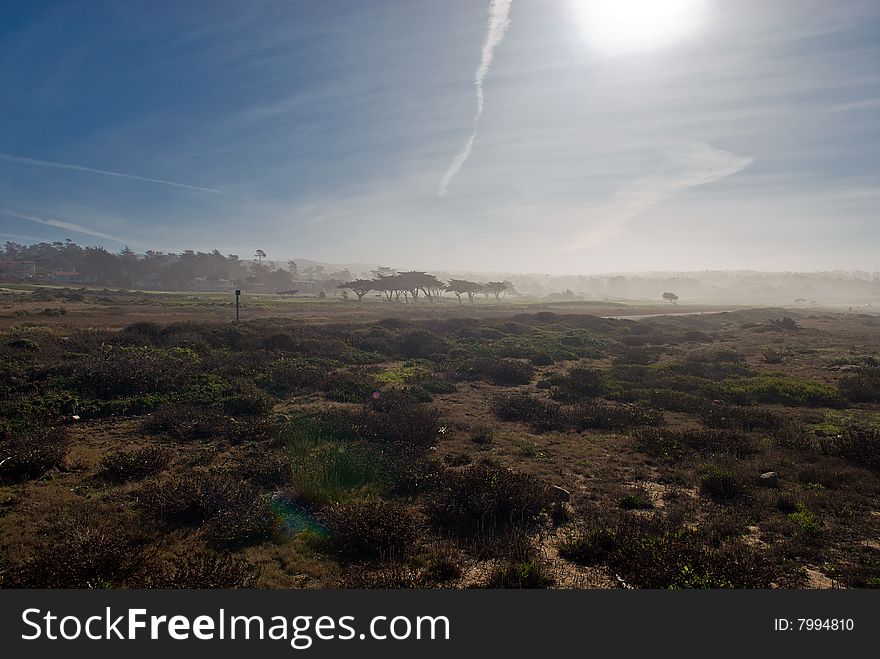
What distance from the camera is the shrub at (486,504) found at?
735 centimetres

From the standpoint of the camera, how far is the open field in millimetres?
5758

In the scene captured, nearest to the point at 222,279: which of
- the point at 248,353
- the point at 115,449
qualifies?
the point at 248,353

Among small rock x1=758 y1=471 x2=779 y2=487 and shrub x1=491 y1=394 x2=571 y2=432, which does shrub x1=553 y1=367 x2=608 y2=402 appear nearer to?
shrub x1=491 y1=394 x2=571 y2=432

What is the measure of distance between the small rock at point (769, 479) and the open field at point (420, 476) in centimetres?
12

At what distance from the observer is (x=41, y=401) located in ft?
41.2

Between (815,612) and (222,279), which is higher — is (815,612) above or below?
below

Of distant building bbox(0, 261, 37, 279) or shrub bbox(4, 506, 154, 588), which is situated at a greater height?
distant building bbox(0, 261, 37, 279)

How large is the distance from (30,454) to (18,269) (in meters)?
164

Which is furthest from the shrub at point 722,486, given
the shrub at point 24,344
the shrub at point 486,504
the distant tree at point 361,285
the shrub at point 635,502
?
the distant tree at point 361,285

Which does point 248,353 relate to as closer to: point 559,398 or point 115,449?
point 115,449

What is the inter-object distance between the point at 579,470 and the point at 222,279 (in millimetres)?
153825

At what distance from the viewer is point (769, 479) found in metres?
8.89

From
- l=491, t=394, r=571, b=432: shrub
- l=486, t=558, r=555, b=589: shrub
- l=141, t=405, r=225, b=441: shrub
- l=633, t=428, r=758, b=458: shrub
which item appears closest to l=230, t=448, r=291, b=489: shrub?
l=141, t=405, r=225, b=441: shrub

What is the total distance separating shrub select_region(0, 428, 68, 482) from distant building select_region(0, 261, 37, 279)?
153 meters
